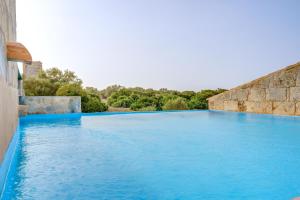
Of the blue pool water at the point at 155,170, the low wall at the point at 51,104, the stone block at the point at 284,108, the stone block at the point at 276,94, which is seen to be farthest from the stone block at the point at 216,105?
the blue pool water at the point at 155,170

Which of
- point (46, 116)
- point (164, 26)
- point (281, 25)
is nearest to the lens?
point (46, 116)

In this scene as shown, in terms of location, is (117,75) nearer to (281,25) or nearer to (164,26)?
(164,26)

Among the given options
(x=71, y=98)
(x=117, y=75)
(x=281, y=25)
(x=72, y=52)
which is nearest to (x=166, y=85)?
(x=117, y=75)

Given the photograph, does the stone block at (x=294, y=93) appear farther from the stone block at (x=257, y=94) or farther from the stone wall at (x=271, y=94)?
the stone block at (x=257, y=94)

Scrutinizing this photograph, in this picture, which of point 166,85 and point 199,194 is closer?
point 199,194

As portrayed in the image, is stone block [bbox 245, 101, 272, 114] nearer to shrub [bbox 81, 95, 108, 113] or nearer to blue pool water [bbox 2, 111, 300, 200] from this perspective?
blue pool water [bbox 2, 111, 300, 200]

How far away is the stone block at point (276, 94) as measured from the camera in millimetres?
11216

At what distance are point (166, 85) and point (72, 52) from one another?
8.95 m

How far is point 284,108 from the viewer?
1124cm

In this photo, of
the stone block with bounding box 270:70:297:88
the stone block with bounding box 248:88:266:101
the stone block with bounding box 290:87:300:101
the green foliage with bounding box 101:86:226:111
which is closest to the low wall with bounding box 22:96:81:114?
the green foliage with bounding box 101:86:226:111

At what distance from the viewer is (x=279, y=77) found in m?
11.4

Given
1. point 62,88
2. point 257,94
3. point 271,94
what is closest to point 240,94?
point 257,94

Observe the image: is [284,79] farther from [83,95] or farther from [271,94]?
[83,95]

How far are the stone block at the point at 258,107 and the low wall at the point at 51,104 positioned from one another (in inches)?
306
